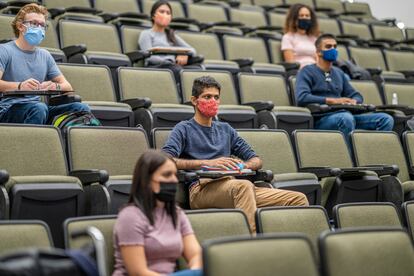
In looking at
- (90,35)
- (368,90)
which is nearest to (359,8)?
(368,90)

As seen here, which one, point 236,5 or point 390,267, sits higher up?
point 236,5

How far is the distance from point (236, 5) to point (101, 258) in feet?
13.1

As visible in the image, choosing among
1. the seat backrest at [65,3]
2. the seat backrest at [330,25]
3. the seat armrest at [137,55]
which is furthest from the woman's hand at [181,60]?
the seat backrest at [330,25]

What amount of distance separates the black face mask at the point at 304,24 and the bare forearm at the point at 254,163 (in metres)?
1.79

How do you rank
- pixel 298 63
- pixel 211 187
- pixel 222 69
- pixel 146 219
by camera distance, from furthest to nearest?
pixel 298 63 → pixel 222 69 → pixel 211 187 → pixel 146 219

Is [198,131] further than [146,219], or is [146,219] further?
[198,131]

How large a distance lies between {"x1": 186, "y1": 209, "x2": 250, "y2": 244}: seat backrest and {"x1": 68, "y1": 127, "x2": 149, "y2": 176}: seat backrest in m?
0.58

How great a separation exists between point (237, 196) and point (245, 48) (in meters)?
1.98

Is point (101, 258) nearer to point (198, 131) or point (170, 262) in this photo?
point (170, 262)

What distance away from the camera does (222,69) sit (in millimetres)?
3748

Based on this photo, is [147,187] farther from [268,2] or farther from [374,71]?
[268,2]

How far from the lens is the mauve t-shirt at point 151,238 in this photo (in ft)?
5.57

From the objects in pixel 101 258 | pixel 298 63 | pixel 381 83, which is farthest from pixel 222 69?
pixel 101 258

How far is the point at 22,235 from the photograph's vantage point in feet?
5.52
